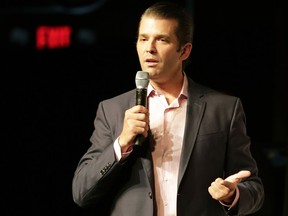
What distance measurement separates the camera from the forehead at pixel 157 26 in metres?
2.15

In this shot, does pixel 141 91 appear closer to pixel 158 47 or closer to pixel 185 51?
pixel 158 47

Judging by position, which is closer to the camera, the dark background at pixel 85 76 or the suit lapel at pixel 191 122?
the suit lapel at pixel 191 122

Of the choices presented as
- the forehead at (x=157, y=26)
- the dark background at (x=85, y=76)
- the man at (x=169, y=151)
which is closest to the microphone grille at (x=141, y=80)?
the man at (x=169, y=151)

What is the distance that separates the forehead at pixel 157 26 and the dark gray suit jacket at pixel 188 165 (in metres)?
0.26

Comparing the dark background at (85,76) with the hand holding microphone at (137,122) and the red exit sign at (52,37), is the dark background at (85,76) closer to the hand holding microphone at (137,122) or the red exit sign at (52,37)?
the red exit sign at (52,37)

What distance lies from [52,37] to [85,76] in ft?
1.59

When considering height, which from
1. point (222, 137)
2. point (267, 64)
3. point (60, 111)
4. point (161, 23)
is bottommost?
point (60, 111)

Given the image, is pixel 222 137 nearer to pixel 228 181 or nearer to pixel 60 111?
pixel 228 181

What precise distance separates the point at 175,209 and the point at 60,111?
→ 9.73 feet

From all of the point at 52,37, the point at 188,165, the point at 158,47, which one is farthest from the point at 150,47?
the point at 52,37

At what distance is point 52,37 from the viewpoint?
207 inches

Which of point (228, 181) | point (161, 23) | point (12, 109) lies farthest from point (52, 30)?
point (228, 181)

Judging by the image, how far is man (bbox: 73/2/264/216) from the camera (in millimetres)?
2059

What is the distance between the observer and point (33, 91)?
4.96 metres
